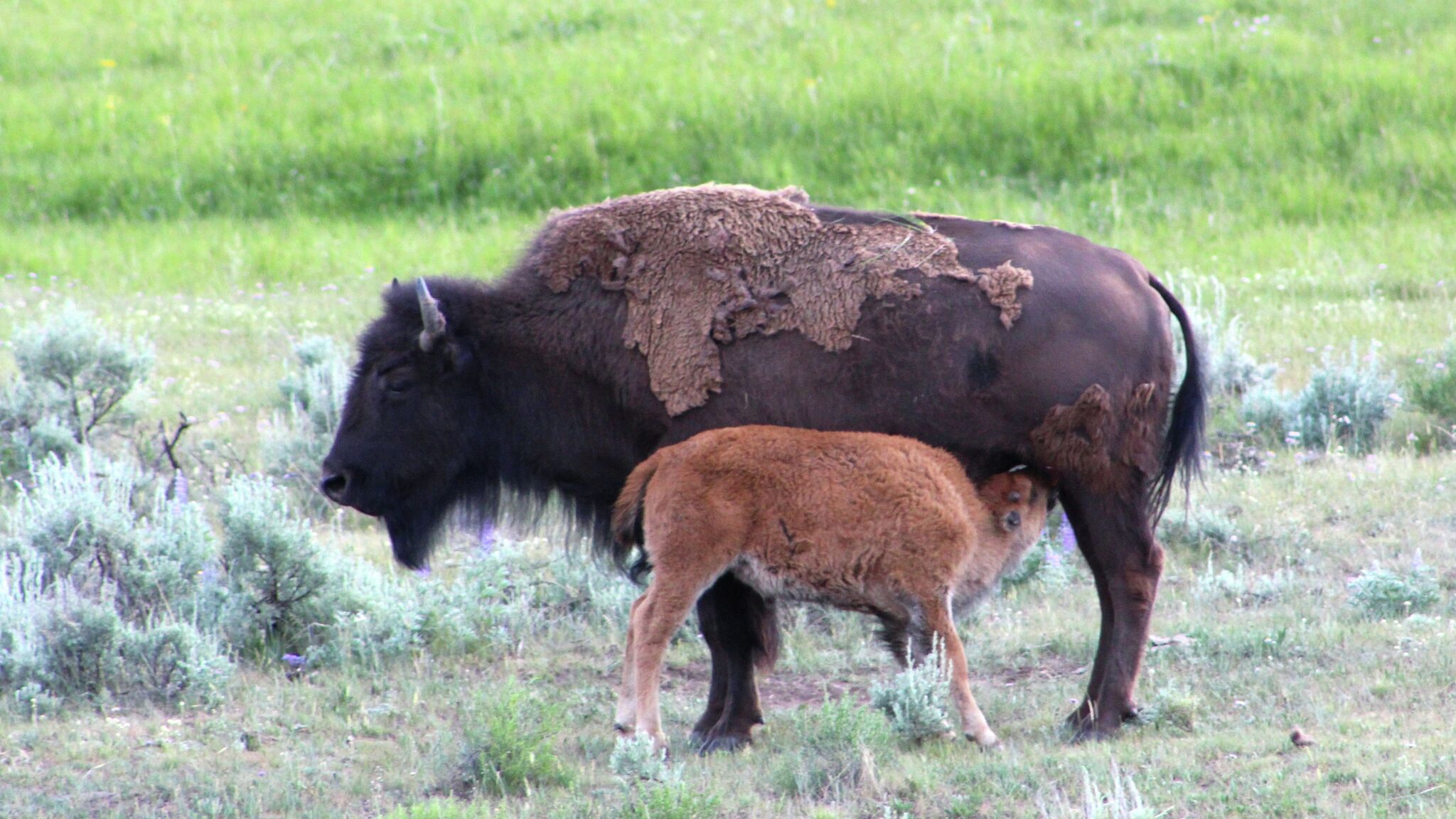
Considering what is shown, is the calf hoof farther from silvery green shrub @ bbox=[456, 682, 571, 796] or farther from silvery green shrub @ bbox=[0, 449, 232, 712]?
silvery green shrub @ bbox=[0, 449, 232, 712]

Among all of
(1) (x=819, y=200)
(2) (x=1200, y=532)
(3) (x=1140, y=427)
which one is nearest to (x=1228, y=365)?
(2) (x=1200, y=532)

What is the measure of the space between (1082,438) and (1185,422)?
54cm

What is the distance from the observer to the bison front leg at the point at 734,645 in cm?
569

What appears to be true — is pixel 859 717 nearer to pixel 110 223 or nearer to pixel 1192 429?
pixel 1192 429

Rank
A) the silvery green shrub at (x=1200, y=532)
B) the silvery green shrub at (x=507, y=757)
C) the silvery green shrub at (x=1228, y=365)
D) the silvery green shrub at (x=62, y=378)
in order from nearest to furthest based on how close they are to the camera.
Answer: the silvery green shrub at (x=507, y=757), the silvery green shrub at (x=1200, y=532), the silvery green shrub at (x=62, y=378), the silvery green shrub at (x=1228, y=365)

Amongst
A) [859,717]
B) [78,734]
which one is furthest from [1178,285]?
[78,734]

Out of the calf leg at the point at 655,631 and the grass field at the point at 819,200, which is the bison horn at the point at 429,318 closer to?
the grass field at the point at 819,200

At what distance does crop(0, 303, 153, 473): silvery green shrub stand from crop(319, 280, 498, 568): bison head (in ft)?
11.9

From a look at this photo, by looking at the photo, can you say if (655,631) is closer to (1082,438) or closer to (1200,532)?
(1082,438)

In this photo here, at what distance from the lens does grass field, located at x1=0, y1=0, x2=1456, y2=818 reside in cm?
505

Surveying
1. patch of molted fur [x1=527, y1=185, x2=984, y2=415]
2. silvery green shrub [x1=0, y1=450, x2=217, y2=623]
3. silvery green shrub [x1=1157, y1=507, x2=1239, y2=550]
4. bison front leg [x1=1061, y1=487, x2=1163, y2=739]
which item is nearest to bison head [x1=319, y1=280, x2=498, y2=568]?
patch of molted fur [x1=527, y1=185, x2=984, y2=415]

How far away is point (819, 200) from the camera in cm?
1600

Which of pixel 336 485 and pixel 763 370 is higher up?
pixel 763 370

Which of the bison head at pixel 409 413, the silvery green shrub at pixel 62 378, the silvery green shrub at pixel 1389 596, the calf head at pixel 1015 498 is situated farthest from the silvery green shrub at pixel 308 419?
the silvery green shrub at pixel 1389 596
